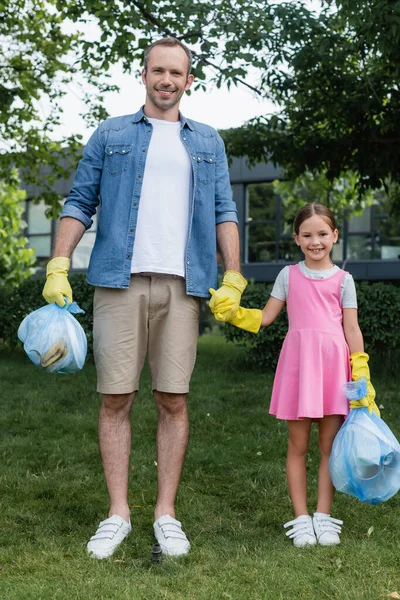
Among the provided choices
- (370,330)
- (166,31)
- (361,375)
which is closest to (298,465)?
(361,375)

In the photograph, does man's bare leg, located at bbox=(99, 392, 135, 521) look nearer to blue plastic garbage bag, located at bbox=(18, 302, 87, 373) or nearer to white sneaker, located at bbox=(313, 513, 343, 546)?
blue plastic garbage bag, located at bbox=(18, 302, 87, 373)

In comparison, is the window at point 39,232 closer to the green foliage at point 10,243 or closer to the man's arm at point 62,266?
the green foliage at point 10,243

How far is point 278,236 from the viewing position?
23.3 meters

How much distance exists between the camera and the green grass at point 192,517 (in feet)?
9.44

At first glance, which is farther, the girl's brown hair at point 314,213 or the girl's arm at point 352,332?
the girl's brown hair at point 314,213

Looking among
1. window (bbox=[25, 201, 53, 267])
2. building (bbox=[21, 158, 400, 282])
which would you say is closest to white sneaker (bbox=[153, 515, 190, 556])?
building (bbox=[21, 158, 400, 282])

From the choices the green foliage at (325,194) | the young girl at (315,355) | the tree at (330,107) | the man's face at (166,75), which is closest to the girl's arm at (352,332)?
Result: the young girl at (315,355)

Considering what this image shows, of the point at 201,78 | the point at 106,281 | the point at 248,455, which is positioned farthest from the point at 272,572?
the point at 201,78

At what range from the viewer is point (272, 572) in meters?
2.99

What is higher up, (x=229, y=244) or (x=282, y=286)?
(x=229, y=244)

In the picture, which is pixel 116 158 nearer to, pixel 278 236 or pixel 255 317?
pixel 255 317

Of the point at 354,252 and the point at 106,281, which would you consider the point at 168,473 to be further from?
the point at 354,252

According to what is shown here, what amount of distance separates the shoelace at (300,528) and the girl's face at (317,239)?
117 centimetres

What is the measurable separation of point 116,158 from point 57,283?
2.07 ft
